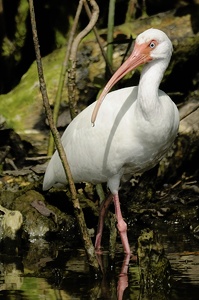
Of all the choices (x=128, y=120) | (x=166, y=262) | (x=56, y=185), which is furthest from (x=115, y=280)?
(x=56, y=185)

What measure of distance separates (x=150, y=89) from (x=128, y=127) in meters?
0.50

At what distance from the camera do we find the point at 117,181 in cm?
1005

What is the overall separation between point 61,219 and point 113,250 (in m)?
1.50

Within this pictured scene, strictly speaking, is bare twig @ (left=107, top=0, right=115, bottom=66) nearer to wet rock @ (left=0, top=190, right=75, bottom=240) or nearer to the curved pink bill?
wet rock @ (left=0, top=190, right=75, bottom=240)

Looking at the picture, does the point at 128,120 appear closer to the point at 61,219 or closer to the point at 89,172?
the point at 89,172

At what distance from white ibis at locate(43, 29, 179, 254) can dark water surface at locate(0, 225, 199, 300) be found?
1.99ft

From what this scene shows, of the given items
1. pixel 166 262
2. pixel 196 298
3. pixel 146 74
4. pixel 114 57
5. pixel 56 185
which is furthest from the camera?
pixel 114 57

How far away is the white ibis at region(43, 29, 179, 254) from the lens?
368 inches

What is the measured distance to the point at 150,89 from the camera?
30.7ft

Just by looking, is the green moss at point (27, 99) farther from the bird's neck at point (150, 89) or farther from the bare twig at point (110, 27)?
the bird's neck at point (150, 89)

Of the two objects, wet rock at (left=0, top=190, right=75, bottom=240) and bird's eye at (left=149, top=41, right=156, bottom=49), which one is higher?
bird's eye at (left=149, top=41, right=156, bottom=49)

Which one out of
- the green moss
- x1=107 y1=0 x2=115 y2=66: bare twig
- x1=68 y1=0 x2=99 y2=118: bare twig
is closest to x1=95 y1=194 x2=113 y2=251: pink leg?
x1=68 y1=0 x2=99 y2=118: bare twig

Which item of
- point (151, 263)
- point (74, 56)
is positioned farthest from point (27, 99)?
point (151, 263)

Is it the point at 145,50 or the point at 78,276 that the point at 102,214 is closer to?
the point at 78,276
